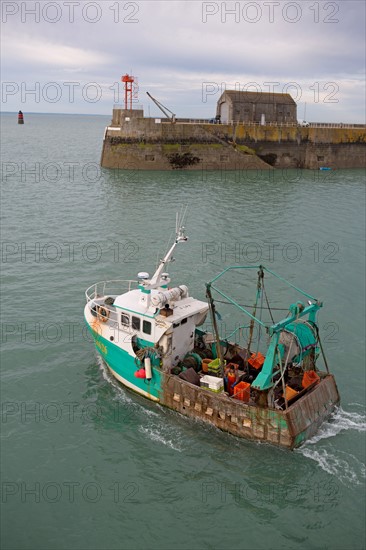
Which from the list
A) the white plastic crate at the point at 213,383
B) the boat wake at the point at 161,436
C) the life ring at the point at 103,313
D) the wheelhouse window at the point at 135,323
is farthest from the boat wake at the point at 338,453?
the life ring at the point at 103,313

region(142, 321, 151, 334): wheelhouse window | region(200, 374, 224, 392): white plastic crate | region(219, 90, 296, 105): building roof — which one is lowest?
region(200, 374, 224, 392): white plastic crate

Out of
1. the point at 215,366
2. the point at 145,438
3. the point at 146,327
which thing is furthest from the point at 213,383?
the point at 146,327

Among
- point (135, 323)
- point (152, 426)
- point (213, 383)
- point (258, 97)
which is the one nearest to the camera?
point (213, 383)

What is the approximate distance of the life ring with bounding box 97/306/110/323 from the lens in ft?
56.2

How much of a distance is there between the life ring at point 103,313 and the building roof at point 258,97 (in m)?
50.2

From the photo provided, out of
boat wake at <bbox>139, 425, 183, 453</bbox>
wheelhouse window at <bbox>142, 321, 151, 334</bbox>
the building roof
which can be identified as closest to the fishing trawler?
wheelhouse window at <bbox>142, 321, 151, 334</bbox>

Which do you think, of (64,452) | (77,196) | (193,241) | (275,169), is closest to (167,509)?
(64,452)

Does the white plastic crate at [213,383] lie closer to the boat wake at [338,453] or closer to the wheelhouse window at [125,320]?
the boat wake at [338,453]

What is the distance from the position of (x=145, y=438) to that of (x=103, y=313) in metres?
4.93

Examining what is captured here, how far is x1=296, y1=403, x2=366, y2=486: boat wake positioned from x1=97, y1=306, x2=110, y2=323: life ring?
7341 mm

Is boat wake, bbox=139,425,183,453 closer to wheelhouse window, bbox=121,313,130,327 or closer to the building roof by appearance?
wheelhouse window, bbox=121,313,130,327

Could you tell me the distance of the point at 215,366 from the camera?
1593 cm

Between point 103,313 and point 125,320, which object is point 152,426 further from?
point 103,313

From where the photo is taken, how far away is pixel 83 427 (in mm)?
15328
